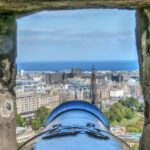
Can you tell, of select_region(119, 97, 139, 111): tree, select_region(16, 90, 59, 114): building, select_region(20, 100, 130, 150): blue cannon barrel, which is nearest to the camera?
select_region(20, 100, 130, 150): blue cannon barrel

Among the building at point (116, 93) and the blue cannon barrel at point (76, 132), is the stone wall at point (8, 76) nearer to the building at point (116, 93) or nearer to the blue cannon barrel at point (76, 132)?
the blue cannon barrel at point (76, 132)

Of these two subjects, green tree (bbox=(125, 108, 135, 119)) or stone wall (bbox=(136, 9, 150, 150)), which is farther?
green tree (bbox=(125, 108, 135, 119))

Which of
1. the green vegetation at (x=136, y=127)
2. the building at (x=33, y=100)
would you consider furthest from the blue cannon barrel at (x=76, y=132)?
the building at (x=33, y=100)

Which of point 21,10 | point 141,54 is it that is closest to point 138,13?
point 141,54

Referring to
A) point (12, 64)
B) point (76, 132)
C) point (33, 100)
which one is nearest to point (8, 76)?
point (12, 64)

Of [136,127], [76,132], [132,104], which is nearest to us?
[76,132]

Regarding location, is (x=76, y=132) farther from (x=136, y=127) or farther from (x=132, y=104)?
(x=132, y=104)

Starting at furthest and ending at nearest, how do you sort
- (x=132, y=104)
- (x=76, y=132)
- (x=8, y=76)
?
1. (x=132, y=104)
2. (x=8, y=76)
3. (x=76, y=132)

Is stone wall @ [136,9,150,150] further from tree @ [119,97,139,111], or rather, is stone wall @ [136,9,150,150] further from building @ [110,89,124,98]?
building @ [110,89,124,98]

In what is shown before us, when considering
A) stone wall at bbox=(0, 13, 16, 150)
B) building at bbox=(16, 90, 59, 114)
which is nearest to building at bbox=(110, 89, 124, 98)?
building at bbox=(16, 90, 59, 114)
